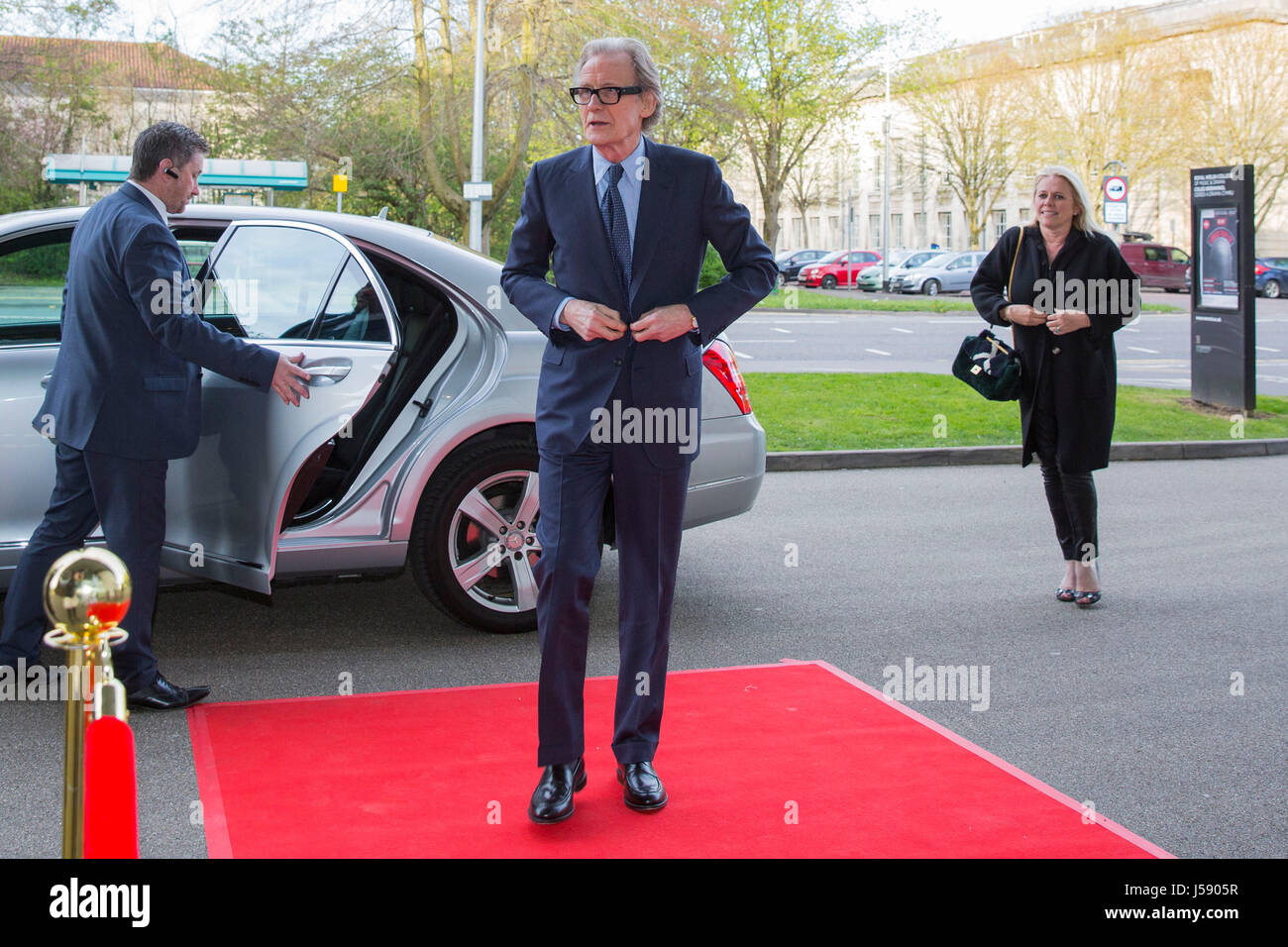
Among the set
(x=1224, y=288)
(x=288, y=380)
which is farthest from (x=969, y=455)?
(x=288, y=380)

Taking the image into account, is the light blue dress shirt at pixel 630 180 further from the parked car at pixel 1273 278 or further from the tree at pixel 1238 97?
the tree at pixel 1238 97

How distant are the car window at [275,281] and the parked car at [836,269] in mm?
44186

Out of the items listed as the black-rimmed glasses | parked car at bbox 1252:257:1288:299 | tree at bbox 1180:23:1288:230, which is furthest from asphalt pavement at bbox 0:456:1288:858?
tree at bbox 1180:23:1288:230

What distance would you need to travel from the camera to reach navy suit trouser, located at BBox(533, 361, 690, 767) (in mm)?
3670

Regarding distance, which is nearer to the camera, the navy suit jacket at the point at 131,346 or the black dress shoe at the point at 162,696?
the navy suit jacket at the point at 131,346

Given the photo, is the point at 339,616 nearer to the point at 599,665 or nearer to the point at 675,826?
the point at 599,665

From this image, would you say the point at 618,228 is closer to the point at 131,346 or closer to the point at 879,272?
the point at 131,346

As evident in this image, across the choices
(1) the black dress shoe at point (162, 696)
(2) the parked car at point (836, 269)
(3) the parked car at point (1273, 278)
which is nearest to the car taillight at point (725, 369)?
(1) the black dress shoe at point (162, 696)

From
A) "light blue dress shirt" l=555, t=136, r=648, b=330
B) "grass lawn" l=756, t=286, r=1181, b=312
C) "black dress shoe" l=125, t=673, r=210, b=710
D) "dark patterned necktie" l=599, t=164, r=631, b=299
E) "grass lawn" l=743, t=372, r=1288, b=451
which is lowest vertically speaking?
"black dress shoe" l=125, t=673, r=210, b=710

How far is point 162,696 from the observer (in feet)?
15.1

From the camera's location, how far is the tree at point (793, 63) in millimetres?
43312

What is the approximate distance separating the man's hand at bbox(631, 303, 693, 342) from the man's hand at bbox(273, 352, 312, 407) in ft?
4.91

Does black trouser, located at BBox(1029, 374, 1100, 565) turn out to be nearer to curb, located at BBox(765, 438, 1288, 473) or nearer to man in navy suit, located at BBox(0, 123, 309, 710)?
man in navy suit, located at BBox(0, 123, 309, 710)

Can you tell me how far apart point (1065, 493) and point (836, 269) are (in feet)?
143
